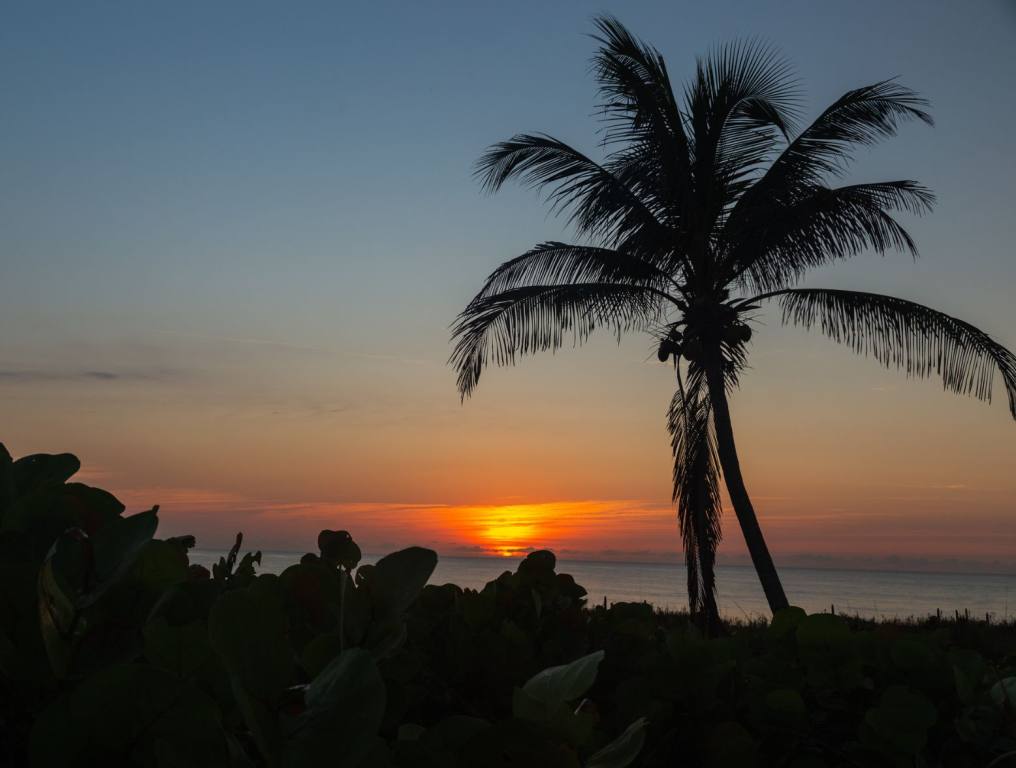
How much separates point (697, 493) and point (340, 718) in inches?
404

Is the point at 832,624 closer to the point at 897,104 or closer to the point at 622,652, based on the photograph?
the point at 622,652

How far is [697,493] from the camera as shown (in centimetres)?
1035

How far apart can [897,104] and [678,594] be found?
159 ft

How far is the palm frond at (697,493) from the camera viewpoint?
10.3 meters

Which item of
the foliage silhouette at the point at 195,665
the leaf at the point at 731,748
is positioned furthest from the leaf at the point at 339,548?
the leaf at the point at 731,748

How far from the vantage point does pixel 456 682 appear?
1.29 m

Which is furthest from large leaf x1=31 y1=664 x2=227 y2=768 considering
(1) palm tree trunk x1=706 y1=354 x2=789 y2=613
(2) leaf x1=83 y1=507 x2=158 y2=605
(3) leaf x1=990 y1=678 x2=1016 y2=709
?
(1) palm tree trunk x1=706 y1=354 x2=789 y2=613

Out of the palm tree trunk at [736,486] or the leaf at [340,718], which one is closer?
the leaf at [340,718]

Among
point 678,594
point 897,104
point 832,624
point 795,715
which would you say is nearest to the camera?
point 795,715

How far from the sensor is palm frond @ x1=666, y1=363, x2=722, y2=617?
10266 millimetres

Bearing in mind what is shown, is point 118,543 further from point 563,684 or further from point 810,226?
point 810,226

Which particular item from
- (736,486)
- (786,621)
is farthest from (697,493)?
(786,621)

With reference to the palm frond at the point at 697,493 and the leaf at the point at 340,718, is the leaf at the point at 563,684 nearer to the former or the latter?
the leaf at the point at 340,718

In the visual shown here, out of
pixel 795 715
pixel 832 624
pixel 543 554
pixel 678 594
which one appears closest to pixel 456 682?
pixel 543 554
